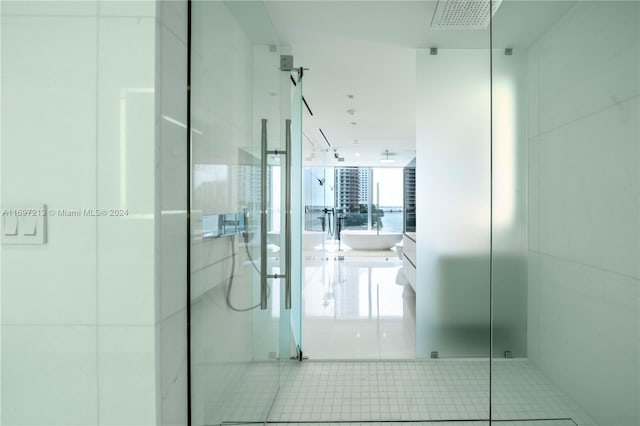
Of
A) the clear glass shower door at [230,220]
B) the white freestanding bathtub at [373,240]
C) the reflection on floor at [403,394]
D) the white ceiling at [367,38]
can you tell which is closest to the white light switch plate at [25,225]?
the clear glass shower door at [230,220]

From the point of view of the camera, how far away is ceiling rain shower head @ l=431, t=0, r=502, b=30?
6.26 ft

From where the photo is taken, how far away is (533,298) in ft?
4.86

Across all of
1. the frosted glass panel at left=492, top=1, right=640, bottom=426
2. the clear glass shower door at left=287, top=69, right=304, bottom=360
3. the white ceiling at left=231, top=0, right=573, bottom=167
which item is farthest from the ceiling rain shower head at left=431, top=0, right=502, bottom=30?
the clear glass shower door at left=287, top=69, right=304, bottom=360

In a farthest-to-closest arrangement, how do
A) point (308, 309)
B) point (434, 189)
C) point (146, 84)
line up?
point (308, 309), point (434, 189), point (146, 84)

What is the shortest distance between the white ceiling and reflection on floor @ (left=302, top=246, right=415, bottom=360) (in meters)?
2.39

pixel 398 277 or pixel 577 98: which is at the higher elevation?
pixel 577 98

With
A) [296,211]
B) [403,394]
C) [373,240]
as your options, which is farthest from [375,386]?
[373,240]

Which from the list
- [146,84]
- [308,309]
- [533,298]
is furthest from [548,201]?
[308,309]

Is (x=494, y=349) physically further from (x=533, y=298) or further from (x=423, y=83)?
(x=423, y=83)

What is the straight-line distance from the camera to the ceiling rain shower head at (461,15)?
1909mm

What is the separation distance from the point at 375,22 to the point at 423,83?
0.60 m

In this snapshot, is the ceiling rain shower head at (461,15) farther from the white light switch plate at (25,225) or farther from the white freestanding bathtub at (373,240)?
the white freestanding bathtub at (373,240)

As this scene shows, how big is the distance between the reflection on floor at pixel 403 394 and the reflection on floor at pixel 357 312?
8.7 inches

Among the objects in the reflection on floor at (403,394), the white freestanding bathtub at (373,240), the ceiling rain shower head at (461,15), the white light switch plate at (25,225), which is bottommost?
the reflection on floor at (403,394)
